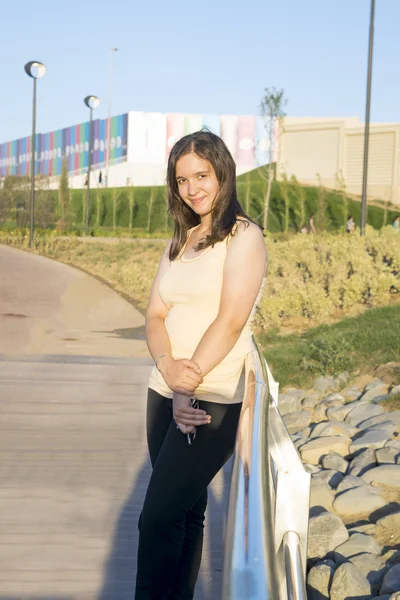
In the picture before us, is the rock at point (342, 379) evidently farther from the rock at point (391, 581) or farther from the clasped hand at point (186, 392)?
the clasped hand at point (186, 392)

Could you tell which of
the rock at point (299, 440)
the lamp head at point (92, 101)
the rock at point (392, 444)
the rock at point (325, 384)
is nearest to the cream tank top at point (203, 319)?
the rock at point (392, 444)

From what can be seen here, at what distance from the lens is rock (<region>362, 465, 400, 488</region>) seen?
528 centimetres

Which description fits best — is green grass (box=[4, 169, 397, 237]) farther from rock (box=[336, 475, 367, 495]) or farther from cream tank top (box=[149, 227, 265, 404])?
cream tank top (box=[149, 227, 265, 404])

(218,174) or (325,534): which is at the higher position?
(218,174)

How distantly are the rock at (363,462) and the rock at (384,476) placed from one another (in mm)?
171

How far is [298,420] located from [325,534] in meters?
2.83

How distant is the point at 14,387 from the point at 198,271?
481cm

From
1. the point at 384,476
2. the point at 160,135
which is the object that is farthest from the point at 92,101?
the point at 160,135

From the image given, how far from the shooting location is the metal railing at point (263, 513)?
3.94ft

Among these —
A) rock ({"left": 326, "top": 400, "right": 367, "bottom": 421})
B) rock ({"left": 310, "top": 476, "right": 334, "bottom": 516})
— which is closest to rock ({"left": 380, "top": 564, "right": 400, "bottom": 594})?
rock ({"left": 310, "top": 476, "right": 334, "bottom": 516})

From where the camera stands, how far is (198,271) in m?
2.63

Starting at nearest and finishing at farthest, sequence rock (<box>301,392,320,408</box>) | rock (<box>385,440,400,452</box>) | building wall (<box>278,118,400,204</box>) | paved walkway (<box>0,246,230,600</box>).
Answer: paved walkway (<box>0,246,230,600</box>)
rock (<box>385,440,400,452</box>)
rock (<box>301,392,320,408</box>)
building wall (<box>278,118,400,204</box>)

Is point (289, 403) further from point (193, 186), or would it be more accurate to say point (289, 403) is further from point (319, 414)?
point (193, 186)

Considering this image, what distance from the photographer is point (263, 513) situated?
4.49ft
